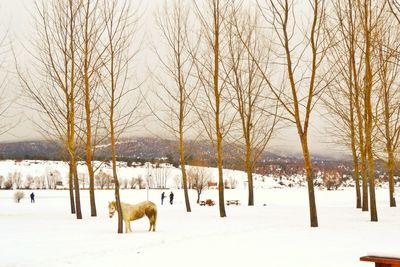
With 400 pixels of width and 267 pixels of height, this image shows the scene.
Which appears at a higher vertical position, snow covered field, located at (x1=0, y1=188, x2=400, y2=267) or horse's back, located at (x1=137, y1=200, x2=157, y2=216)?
horse's back, located at (x1=137, y1=200, x2=157, y2=216)

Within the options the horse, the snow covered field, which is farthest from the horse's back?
the snow covered field

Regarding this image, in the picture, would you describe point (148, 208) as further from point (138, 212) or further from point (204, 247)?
point (204, 247)

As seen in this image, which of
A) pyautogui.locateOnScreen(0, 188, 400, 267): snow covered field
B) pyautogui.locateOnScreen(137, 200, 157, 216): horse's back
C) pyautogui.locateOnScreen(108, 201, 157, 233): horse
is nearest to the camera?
pyautogui.locateOnScreen(0, 188, 400, 267): snow covered field

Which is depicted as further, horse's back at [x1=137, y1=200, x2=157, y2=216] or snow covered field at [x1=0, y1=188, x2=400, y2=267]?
horse's back at [x1=137, y1=200, x2=157, y2=216]

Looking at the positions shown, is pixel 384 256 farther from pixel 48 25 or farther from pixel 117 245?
pixel 48 25

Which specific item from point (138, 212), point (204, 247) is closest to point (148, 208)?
point (138, 212)

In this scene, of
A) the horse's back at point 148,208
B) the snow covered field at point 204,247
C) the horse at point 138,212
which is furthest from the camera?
the horse's back at point 148,208

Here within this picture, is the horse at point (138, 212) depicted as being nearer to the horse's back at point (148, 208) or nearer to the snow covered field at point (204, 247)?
the horse's back at point (148, 208)

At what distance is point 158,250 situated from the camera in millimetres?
8945

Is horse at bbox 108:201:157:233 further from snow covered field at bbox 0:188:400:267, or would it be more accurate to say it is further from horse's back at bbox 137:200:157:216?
snow covered field at bbox 0:188:400:267

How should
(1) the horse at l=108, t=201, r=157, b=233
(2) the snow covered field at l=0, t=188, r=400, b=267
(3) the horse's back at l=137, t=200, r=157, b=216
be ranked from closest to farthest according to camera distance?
(2) the snow covered field at l=0, t=188, r=400, b=267
(1) the horse at l=108, t=201, r=157, b=233
(3) the horse's back at l=137, t=200, r=157, b=216

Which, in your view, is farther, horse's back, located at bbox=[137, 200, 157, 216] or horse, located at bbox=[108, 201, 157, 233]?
horse's back, located at bbox=[137, 200, 157, 216]

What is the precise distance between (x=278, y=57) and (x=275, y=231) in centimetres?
537

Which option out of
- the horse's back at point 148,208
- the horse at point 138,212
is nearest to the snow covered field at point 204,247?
the horse at point 138,212
